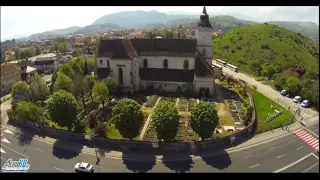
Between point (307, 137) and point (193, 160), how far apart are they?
712 inches

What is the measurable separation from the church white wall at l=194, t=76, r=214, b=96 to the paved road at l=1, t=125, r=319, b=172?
18.4 meters

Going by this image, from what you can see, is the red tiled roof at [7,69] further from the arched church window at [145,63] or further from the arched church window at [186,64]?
the arched church window at [186,64]

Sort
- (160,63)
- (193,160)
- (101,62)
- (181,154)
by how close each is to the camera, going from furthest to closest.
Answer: (101,62)
(160,63)
(181,154)
(193,160)

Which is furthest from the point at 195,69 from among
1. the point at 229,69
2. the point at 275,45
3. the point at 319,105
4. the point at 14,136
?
the point at 275,45

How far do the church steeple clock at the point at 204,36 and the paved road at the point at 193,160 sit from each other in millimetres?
25967

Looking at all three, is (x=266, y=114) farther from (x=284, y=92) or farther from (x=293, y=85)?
(x=284, y=92)

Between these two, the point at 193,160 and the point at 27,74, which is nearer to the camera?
the point at 193,160

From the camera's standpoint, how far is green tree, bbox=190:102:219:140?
35.8 meters

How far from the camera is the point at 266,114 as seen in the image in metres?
48.1

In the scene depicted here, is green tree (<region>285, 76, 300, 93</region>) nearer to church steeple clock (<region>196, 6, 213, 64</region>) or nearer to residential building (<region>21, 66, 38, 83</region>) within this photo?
church steeple clock (<region>196, 6, 213, 64</region>)

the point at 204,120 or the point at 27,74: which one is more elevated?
the point at 204,120

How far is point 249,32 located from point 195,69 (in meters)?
67.8

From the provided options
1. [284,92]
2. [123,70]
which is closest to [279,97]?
[284,92]

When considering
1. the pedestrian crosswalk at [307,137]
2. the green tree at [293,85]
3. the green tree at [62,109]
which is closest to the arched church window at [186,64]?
the green tree at [293,85]
